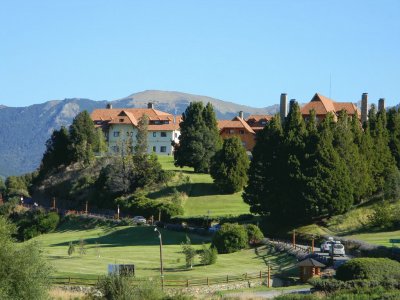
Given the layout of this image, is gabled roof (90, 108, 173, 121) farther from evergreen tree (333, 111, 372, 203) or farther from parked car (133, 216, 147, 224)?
evergreen tree (333, 111, 372, 203)

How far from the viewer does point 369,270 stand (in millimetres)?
54875

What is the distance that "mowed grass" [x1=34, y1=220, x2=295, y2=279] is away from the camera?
64.3 metres

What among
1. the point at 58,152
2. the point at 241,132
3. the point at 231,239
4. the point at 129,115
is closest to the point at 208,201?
the point at 231,239

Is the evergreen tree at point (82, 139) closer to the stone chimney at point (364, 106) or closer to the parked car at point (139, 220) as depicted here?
the parked car at point (139, 220)

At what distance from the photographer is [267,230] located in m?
83.9

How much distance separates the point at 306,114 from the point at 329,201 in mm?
43014

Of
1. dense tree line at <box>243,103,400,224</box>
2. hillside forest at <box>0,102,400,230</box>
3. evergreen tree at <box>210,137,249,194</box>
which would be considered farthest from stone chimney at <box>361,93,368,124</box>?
dense tree line at <box>243,103,400,224</box>

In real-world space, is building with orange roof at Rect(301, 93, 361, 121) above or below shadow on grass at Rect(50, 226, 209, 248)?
above

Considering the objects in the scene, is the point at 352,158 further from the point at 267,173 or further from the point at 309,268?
the point at 309,268

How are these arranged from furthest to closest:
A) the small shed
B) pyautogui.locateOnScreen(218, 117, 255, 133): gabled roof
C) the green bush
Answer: pyautogui.locateOnScreen(218, 117, 255, 133): gabled roof < the small shed < the green bush

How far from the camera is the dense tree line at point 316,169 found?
78.4 m

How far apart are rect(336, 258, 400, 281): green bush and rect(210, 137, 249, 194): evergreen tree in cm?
4532

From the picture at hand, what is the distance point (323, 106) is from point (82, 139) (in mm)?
33584

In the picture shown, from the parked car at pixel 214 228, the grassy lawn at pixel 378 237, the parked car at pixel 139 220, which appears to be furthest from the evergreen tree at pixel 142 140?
the grassy lawn at pixel 378 237
